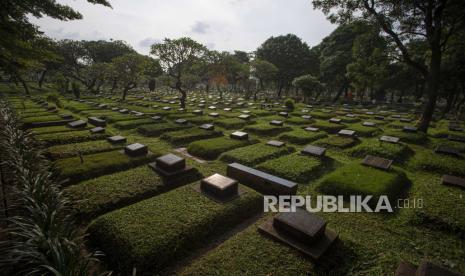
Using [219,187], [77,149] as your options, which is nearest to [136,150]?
[77,149]

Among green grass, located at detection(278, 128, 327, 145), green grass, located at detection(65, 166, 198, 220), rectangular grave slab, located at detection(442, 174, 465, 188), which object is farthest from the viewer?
green grass, located at detection(278, 128, 327, 145)

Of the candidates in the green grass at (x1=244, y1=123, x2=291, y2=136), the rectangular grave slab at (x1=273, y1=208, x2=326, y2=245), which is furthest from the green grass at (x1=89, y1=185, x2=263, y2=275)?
the green grass at (x1=244, y1=123, x2=291, y2=136)

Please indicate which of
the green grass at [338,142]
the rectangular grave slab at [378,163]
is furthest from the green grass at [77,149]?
the rectangular grave slab at [378,163]

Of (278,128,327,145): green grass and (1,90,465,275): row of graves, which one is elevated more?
(278,128,327,145): green grass

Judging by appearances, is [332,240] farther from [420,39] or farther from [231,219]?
[420,39]

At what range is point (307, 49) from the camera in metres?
45.5

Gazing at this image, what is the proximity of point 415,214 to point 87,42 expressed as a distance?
205ft

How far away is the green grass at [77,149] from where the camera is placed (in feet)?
27.6

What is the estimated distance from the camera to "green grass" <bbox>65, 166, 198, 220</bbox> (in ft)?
18.0

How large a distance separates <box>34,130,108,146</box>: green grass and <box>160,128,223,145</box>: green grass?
3.27 meters

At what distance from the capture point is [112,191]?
611 centimetres

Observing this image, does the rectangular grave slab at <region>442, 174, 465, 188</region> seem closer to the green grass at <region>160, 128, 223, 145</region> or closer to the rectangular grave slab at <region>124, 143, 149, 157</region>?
the green grass at <region>160, 128, 223, 145</region>

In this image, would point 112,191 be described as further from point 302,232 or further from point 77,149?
point 302,232

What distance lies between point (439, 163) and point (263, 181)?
24.4 ft
